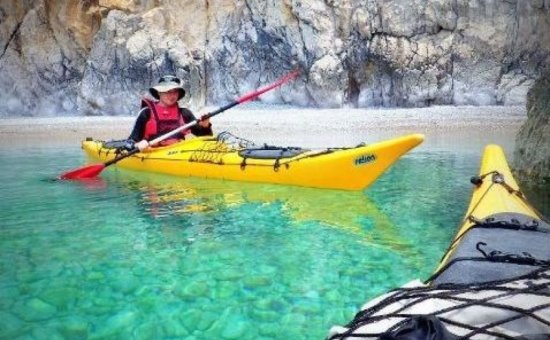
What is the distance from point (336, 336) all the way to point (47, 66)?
24126mm

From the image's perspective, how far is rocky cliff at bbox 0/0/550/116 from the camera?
19.4 meters

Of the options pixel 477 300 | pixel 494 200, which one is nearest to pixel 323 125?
pixel 494 200

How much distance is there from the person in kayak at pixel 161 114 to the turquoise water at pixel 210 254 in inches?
38.1

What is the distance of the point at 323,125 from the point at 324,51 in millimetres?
5944

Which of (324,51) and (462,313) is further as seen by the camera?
(324,51)

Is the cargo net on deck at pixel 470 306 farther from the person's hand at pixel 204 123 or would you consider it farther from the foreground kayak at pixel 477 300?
the person's hand at pixel 204 123

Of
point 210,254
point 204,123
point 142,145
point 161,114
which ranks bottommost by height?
point 210,254

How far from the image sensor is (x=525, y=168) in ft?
18.1

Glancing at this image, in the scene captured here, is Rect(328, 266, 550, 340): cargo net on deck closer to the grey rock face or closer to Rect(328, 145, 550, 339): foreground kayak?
Rect(328, 145, 550, 339): foreground kayak

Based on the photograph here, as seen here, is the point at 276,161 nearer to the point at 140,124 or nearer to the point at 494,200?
the point at 140,124

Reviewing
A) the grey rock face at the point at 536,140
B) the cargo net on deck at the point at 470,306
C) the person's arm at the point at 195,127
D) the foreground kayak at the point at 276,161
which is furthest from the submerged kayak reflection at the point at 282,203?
the grey rock face at the point at 536,140

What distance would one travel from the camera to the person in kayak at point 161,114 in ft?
21.4

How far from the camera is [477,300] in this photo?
1263mm

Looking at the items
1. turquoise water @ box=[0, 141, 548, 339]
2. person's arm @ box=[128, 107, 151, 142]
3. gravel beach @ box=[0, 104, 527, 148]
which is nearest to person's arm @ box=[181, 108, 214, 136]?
person's arm @ box=[128, 107, 151, 142]
